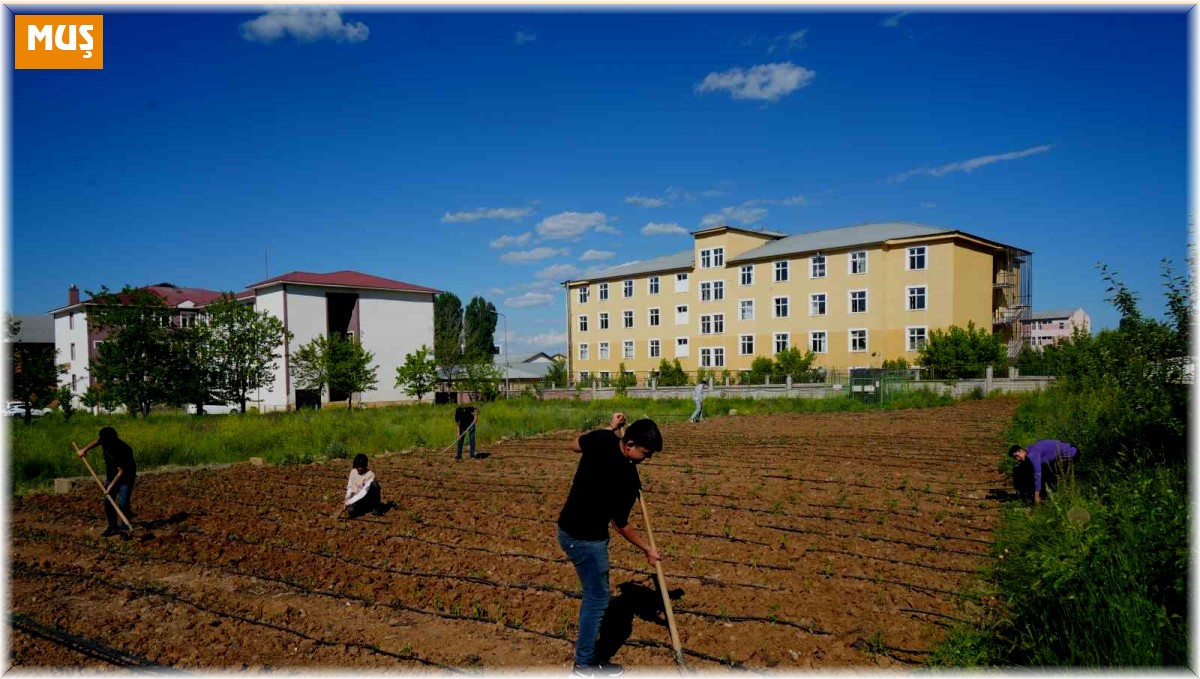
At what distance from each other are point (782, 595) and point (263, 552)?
546 cm

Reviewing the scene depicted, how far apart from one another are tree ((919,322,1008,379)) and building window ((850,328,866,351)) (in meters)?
4.33

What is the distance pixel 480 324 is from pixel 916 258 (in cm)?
4116

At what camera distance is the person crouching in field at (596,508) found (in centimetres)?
466

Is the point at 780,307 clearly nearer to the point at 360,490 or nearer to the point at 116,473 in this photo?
the point at 360,490

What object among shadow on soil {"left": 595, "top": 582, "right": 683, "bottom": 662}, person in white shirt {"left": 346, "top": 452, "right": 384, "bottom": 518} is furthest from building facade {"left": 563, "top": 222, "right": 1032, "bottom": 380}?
shadow on soil {"left": 595, "top": 582, "right": 683, "bottom": 662}

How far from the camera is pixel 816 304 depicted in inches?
1642

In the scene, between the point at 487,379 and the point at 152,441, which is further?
the point at 487,379

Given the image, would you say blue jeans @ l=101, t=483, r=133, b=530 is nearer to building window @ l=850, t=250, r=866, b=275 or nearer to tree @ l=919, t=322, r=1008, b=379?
tree @ l=919, t=322, r=1008, b=379

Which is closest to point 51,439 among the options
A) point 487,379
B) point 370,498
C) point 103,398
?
point 370,498

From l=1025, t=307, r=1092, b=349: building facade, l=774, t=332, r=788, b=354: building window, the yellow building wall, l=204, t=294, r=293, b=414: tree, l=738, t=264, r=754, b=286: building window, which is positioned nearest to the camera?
l=204, t=294, r=293, b=414: tree

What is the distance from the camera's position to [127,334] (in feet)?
98.5

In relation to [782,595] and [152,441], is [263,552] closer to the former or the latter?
[782,595]

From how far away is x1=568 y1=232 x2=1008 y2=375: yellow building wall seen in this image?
37.5 metres

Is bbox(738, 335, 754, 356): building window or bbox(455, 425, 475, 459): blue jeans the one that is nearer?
bbox(455, 425, 475, 459): blue jeans
